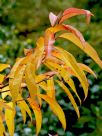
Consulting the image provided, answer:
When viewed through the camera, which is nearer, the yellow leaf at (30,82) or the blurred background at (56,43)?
the yellow leaf at (30,82)

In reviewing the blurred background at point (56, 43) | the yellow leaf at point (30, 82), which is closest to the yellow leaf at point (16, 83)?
the yellow leaf at point (30, 82)

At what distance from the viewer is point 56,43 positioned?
332 centimetres

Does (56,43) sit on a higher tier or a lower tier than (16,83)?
higher

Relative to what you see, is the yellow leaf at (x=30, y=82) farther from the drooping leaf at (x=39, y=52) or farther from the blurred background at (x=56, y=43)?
the blurred background at (x=56, y=43)

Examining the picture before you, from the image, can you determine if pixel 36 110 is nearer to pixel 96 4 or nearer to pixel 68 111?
pixel 68 111

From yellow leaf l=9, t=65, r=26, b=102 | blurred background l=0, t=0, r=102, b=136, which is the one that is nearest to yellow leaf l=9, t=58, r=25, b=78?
yellow leaf l=9, t=65, r=26, b=102

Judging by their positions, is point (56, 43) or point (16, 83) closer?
point (16, 83)

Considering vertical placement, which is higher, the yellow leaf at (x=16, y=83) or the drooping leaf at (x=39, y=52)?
the drooping leaf at (x=39, y=52)

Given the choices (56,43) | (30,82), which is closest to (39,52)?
(30,82)

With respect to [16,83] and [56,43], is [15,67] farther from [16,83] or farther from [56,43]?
[56,43]

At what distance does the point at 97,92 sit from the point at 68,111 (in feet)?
0.83

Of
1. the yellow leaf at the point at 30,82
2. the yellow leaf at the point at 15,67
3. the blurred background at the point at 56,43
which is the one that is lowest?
the yellow leaf at the point at 30,82

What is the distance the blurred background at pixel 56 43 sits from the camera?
2717mm

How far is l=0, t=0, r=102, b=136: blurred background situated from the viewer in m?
2.72
